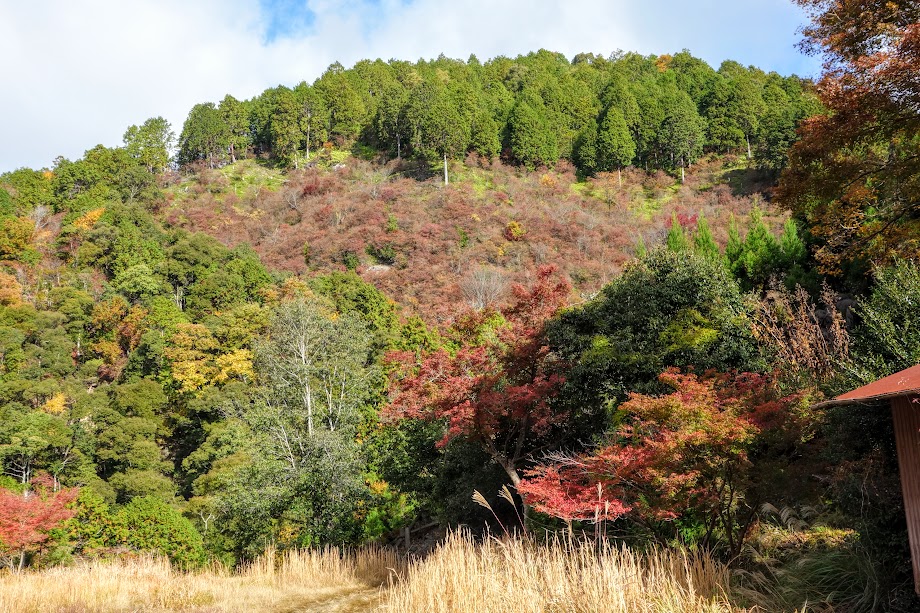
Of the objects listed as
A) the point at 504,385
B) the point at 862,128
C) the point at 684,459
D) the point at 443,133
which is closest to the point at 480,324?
the point at 504,385

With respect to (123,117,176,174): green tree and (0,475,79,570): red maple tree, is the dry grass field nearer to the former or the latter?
(0,475,79,570): red maple tree

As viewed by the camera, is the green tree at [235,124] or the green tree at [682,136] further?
the green tree at [235,124]

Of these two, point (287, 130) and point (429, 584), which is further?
point (287, 130)

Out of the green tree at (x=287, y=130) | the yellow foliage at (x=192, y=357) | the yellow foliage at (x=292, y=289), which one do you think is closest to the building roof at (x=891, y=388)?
the yellow foliage at (x=192, y=357)

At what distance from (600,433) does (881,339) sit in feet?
13.6

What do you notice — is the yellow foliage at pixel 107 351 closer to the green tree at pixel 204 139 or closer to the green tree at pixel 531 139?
the green tree at pixel 204 139

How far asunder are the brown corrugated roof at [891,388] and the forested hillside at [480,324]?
42.1 inches

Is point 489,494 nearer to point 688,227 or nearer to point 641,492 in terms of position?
point 641,492

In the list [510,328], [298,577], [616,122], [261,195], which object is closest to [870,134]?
[510,328]

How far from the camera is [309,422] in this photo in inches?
665

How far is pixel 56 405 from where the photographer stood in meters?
21.7

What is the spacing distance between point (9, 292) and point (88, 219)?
9947 millimetres

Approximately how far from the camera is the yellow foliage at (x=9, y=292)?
89.2 feet

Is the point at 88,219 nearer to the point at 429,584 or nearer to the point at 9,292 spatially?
the point at 9,292
